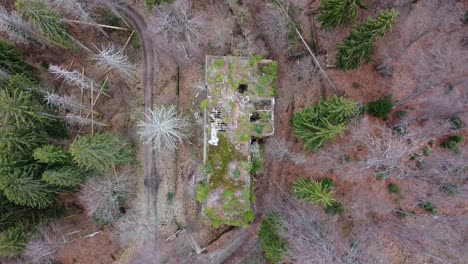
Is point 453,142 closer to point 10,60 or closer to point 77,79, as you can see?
point 77,79

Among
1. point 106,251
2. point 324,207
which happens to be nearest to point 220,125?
point 324,207

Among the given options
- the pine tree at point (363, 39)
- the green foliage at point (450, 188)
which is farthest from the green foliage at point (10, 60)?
the green foliage at point (450, 188)

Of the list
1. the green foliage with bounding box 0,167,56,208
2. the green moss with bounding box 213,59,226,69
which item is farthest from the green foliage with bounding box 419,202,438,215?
the green foliage with bounding box 0,167,56,208

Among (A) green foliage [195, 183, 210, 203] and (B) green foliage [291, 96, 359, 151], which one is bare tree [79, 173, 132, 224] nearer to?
(A) green foliage [195, 183, 210, 203]

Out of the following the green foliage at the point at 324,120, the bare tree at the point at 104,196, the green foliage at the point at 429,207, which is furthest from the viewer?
the green foliage at the point at 429,207

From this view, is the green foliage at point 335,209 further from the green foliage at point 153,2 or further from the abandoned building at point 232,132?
the green foliage at point 153,2

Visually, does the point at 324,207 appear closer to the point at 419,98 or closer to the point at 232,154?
the point at 232,154

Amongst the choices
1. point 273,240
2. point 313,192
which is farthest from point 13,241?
point 313,192
